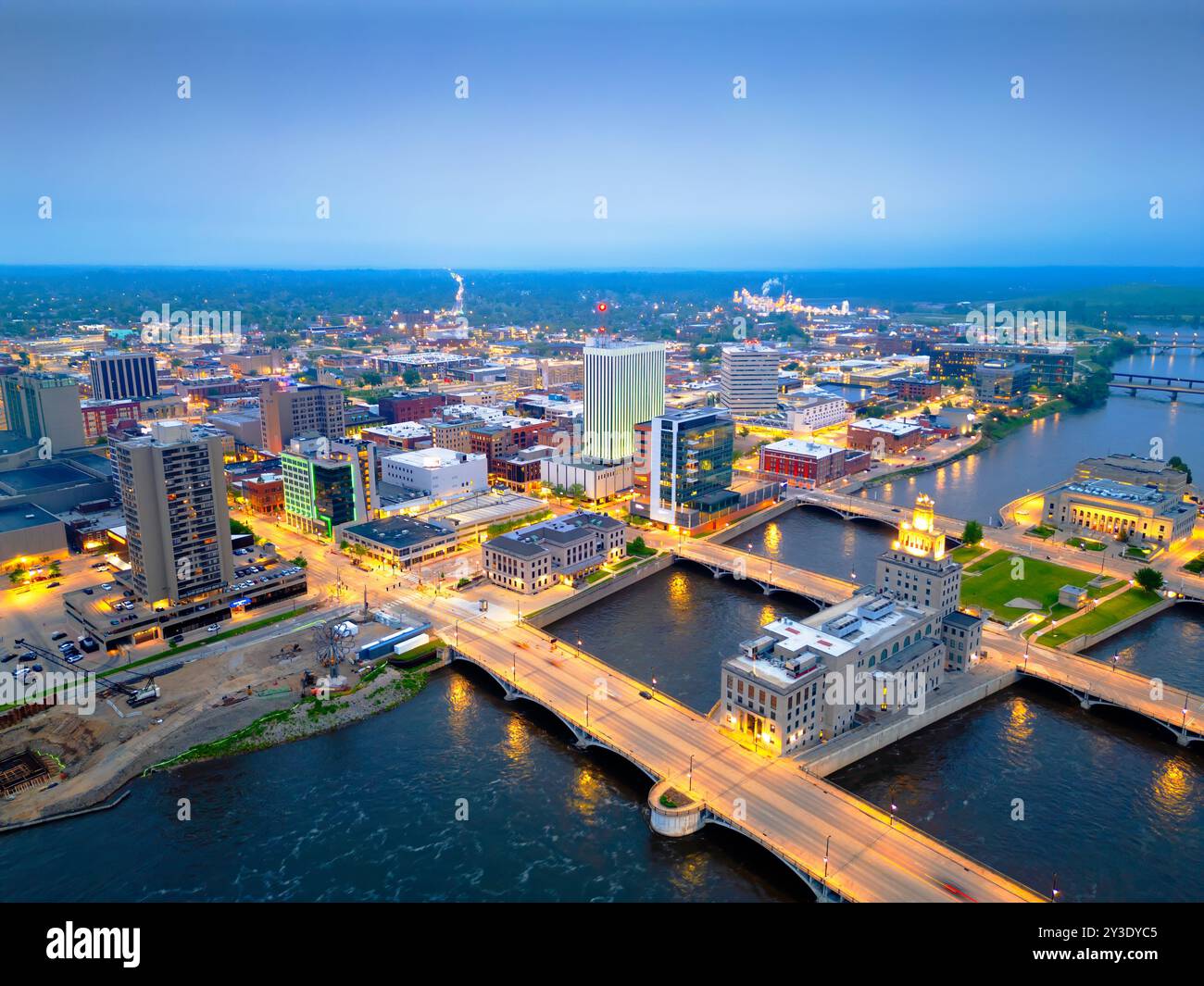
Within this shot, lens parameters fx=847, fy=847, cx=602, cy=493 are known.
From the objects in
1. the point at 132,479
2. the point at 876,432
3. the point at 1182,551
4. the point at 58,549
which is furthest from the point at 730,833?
the point at 876,432

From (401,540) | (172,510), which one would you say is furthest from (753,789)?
(172,510)

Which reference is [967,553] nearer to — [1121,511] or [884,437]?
[1121,511]

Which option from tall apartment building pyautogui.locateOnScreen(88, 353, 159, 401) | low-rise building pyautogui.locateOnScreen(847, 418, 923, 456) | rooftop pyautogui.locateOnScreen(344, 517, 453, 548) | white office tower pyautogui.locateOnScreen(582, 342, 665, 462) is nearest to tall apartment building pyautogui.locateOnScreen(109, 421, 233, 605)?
rooftop pyautogui.locateOnScreen(344, 517, 453, 548)

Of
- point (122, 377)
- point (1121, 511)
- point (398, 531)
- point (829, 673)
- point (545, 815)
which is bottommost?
point (545, 815)

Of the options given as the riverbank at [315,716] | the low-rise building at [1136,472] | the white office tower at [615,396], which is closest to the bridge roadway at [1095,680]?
the riverbank at [315,716]

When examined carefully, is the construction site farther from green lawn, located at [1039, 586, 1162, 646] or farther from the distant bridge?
the distant bridge
